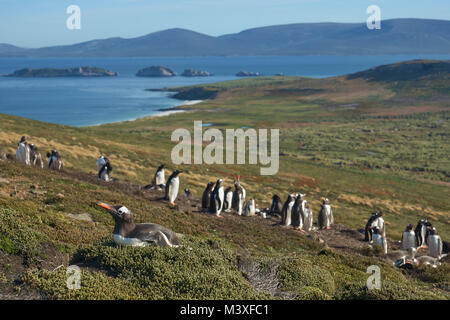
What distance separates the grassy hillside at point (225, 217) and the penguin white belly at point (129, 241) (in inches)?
15.0

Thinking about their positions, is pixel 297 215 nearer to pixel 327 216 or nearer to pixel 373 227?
pixel 327 216

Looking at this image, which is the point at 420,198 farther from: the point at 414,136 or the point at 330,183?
the point at 414,136

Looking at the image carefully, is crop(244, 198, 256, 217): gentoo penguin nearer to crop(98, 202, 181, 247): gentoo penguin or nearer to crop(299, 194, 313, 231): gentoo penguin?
crop(299, 194, 313, 231): gentoo penguin

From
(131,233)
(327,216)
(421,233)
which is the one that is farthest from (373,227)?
(131,233)

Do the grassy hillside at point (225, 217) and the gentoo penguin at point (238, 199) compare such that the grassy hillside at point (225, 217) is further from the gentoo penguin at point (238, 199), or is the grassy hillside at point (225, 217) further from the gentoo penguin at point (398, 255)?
the gentoo penguin at point (238, 199)

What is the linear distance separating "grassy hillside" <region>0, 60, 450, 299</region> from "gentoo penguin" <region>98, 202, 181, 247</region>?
47 centimetres

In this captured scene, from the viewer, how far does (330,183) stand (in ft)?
164

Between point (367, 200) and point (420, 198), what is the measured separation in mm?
6837

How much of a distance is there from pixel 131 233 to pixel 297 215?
14.3 meters

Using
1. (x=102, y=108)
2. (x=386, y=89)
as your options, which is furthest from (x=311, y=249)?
(x=386, y=89)

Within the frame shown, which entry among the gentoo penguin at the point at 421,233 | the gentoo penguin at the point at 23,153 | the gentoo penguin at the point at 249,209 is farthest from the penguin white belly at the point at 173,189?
the gentoo penguin at the point at 421,233

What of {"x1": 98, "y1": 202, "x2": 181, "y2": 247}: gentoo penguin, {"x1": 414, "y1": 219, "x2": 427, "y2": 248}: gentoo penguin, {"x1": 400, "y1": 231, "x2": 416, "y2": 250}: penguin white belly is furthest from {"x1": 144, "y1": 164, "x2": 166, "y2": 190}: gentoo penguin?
{"x1": 98, "y1": 202, "x2": 181, "y2": 247}: gentoo penguin

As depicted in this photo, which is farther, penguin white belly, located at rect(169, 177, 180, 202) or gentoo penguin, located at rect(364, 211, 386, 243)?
penguin white belly, located at rect(169, 177, 180, 202)

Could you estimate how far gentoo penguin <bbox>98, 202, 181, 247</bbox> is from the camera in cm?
1092
